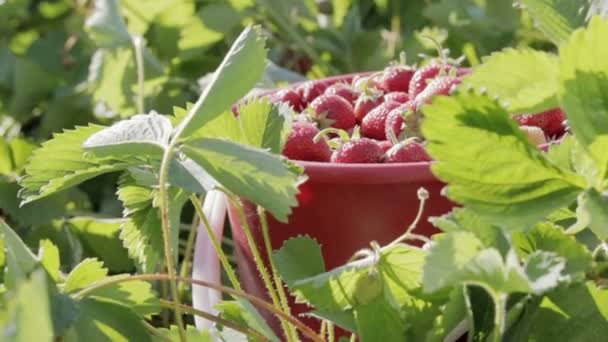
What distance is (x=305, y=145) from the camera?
0.66 metres

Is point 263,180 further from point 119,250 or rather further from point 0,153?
point 0,153

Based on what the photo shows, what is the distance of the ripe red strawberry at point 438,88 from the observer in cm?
70

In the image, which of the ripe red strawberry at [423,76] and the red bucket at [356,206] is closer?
the red bucket at [356,206]

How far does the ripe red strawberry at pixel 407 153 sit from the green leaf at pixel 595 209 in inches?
7.6

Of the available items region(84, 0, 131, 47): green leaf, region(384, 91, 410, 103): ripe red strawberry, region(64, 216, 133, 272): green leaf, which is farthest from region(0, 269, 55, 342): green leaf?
region(84, 0, 131, 47): green leaf

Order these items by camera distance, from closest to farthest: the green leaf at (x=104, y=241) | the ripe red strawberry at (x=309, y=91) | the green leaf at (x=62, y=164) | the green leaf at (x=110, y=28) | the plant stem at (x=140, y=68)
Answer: the green leaf at (x=62, y=164)
the ripe red strawberry at (x=309, y=91)
the green leaf at (x=104, y=241)
the plant stem at (x=140, y=68)
the green leaf at (x=110, y=28)

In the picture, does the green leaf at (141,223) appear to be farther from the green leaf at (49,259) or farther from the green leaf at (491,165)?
the green leaf at (491,165)

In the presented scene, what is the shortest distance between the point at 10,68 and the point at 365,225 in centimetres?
87

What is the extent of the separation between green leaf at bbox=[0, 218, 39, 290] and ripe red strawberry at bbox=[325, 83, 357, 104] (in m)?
0.34

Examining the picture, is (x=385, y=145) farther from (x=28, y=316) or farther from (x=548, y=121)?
(x=28, y=316)

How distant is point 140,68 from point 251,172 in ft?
2.31

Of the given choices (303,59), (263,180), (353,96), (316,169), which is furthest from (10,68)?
(263,180)

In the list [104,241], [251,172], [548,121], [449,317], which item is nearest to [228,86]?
[251,172]

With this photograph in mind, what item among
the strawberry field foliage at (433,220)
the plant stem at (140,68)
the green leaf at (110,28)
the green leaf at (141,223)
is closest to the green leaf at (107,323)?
the strawberry field foliage at (433,220)
